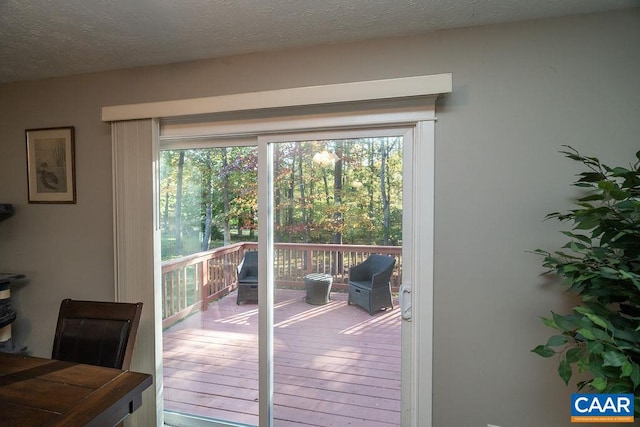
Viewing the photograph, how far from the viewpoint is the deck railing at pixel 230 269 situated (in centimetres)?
194

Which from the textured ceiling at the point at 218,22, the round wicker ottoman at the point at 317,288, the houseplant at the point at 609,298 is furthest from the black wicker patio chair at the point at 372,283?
the textured ceiling at the point at 218,22

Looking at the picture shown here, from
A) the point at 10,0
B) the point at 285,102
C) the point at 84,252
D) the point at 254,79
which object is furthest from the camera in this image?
the point at 84,252

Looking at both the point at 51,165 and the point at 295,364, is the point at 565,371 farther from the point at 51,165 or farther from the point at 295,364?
the point at 51,165

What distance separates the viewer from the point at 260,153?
1.97 m

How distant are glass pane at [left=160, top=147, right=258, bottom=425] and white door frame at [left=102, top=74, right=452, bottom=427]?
16 cm

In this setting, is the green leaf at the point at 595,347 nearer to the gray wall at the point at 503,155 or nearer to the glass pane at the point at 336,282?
the gray wall at the point at 503,155

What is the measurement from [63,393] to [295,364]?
1173mm

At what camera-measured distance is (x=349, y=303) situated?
1971 mm

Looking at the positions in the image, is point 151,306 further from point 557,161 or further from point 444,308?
A: point 557,161

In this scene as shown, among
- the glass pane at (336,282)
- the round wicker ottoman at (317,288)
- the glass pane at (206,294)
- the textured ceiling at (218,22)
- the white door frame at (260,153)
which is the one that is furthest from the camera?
the glass pane at (206,294)

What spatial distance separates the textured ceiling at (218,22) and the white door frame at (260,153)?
275 mm

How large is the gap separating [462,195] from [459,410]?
3.67 ft

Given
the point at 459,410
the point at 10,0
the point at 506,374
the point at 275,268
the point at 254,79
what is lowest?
the point at 459,410

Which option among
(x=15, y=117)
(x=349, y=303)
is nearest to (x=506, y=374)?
(x=349, y=303)
